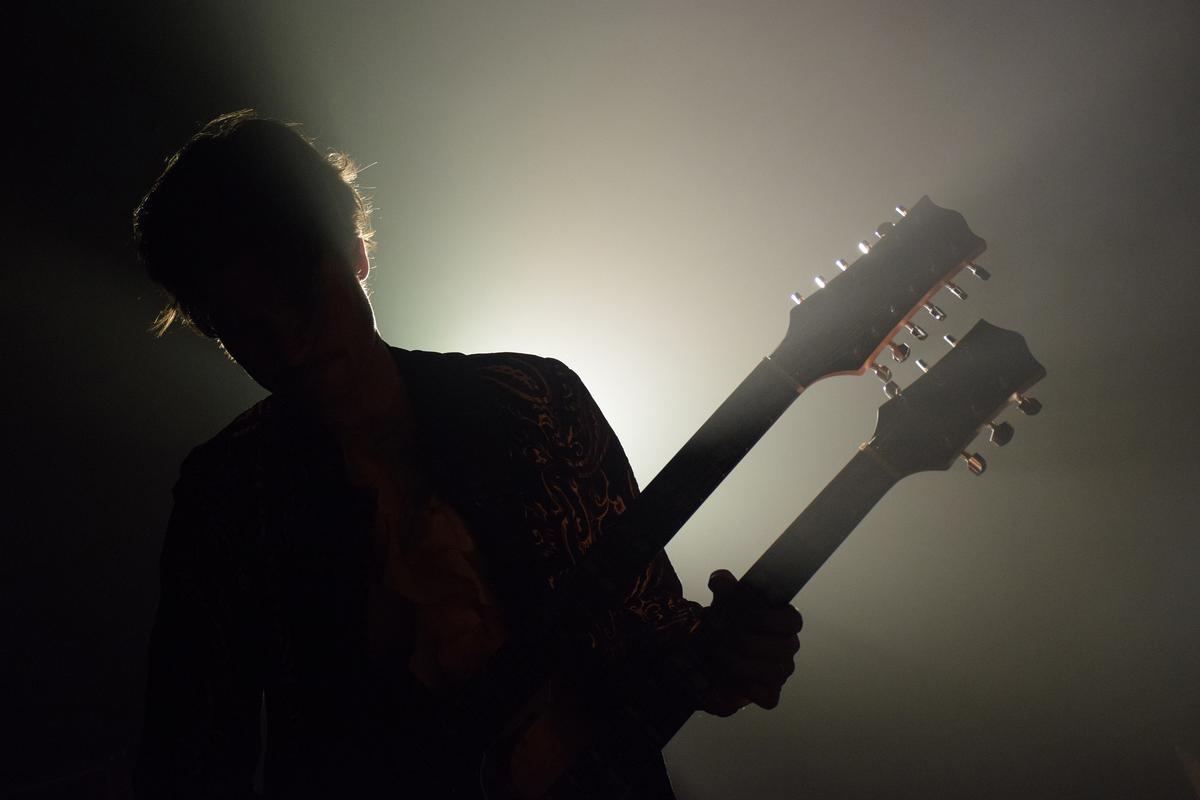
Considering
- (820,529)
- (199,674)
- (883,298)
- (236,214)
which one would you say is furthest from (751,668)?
(236,214)

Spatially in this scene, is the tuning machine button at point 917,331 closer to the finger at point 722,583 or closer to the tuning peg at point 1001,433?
the tuning peg at point 1001,433

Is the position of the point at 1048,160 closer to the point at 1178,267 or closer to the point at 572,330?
the point at 1178,267

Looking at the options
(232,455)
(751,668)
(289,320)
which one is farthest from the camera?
(232,455)

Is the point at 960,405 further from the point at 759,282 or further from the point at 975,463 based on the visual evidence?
the point at 759,282

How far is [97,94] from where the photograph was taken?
1.02 meters

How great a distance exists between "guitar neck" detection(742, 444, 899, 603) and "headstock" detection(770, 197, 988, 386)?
4.5 inches

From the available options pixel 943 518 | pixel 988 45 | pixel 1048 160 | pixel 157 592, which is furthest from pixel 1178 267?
pixel 157 592

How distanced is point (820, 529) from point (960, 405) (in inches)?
8.7

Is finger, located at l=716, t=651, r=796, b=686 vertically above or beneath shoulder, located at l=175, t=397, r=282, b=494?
above

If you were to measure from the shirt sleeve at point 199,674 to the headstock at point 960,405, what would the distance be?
84 cm

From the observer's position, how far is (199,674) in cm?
68

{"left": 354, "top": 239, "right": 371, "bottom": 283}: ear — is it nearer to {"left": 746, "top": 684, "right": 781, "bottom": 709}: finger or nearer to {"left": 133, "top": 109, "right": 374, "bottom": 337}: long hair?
{"left": 133, "top": 109, "right": 374, "bottom": 337}: long hair

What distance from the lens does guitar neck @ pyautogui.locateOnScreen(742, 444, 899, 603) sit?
0.55m

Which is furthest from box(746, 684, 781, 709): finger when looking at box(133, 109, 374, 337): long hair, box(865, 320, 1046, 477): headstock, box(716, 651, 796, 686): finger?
box(133, 109, 374, 337): long hair
